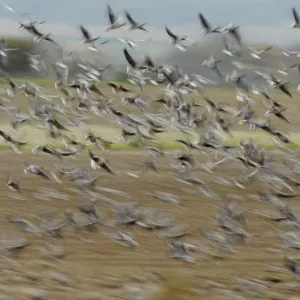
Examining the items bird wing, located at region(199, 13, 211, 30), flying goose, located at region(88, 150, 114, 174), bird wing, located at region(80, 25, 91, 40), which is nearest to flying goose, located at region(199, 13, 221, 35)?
bird wing, located at region(199, 13, 211, 30)

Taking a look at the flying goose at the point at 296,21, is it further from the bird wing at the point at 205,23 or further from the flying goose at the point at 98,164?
the flying goose at the point at 98,164

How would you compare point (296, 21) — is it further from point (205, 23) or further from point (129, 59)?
point (129, 59)

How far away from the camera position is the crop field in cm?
860

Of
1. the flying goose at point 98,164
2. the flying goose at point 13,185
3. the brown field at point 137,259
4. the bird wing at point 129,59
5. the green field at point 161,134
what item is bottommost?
the brown field at point 137,259

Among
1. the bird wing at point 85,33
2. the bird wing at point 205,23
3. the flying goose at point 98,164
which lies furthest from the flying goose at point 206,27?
the flying goose at point 98,164

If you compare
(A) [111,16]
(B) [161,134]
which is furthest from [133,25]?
(B) [161,134]

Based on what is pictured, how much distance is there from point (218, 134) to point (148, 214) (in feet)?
16.1

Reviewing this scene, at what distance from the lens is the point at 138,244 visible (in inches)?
416

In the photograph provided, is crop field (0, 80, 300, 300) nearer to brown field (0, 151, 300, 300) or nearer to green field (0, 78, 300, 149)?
brown field (0, 151, 300, 300)

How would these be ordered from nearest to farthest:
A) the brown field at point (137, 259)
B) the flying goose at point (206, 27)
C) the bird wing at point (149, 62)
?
the brown field at point (137, 259)
the flying goose at point (206, 27)
the bird wing at point (149, 62)

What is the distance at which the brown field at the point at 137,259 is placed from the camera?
28.0 ft

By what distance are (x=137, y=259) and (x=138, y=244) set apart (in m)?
0.67

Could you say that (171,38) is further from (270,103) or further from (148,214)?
(148,214)

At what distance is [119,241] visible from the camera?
10.7 m
